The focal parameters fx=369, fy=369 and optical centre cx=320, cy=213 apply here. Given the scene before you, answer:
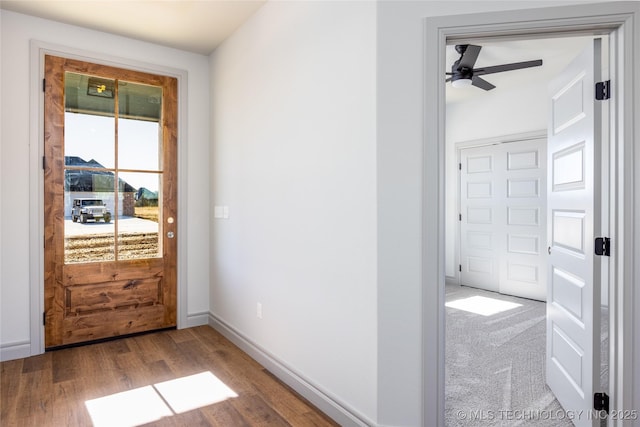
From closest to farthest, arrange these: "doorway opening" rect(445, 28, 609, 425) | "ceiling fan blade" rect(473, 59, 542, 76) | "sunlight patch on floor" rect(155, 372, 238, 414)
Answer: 1. "sunlight patch on floor" rect(155, 372, 238, 414)
2. "doorway opening" rect(445, 28, 609, 425)
3. "ceiling fan blade" rect(473, 59, 542, 76)

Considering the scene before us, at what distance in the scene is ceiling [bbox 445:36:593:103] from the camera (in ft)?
11.7

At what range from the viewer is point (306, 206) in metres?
2.36

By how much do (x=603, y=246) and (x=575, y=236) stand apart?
0.88 feet

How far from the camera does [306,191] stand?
93.0 inches

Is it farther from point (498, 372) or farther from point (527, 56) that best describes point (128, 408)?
point (527, 56)

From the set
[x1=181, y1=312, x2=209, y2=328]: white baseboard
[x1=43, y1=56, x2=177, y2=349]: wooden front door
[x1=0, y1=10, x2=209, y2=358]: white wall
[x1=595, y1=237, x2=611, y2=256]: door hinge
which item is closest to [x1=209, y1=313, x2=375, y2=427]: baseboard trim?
[x1=181, y1=312, x2=209, y2=328]: white baseboard

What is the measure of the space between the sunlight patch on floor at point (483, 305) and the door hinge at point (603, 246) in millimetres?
2621

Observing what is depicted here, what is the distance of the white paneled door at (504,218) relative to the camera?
4859 millimetres

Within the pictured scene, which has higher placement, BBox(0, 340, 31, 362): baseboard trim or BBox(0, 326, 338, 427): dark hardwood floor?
BBox(0, 340, 31, 362): baseboard trim

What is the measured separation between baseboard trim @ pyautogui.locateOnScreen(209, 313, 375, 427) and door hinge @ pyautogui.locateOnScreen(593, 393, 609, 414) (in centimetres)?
111

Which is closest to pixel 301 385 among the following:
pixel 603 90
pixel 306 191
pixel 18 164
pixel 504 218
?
pixel 306 191

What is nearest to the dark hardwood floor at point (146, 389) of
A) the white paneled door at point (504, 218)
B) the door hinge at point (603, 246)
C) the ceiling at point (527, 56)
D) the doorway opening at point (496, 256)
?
the doorway opening at point (496, 256)

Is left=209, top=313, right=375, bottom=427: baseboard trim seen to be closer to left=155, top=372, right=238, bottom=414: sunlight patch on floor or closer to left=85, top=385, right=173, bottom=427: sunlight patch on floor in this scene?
left=155, top=372, right=238, bottom=414: sunlight patch on floor

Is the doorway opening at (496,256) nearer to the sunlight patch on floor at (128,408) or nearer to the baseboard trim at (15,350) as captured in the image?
the sunlight patch on floor at (128,408)
